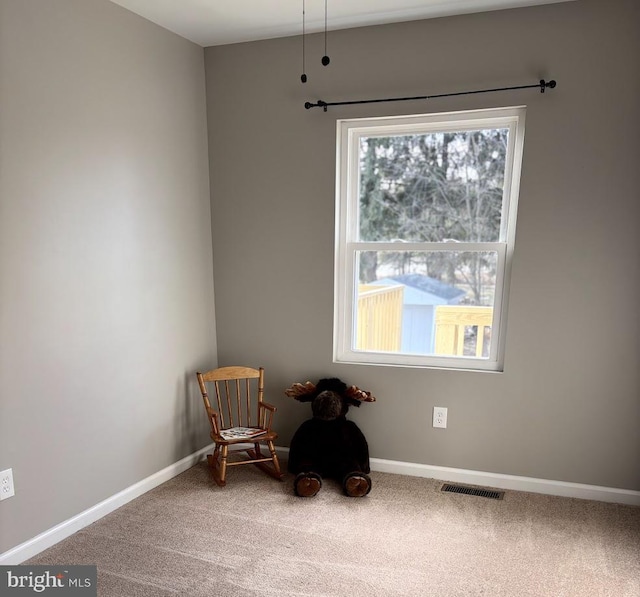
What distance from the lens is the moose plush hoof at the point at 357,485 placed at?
8.37ft

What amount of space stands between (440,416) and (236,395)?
131 cm

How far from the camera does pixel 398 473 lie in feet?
9.37

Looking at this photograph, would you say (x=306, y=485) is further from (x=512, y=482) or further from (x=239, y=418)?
(x=512, y=482)

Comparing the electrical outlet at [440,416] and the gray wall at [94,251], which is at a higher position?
the gray wall at [94,251]

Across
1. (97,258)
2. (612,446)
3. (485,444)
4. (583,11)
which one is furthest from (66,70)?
(612,446)

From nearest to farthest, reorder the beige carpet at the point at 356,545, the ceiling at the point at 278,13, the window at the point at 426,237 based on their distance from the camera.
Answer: the beige carpet at the point at 356,545
the ceiling at the point at 278,13
the window at the point at 426,237

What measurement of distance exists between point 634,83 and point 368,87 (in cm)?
128

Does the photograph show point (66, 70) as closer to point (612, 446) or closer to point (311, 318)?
point (311, 318)

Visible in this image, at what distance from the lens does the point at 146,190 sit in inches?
100

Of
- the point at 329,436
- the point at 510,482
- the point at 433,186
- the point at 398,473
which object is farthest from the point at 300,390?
the point at 433,186

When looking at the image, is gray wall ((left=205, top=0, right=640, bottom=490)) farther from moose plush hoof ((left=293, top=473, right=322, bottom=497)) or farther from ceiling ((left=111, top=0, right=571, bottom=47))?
moose plush hoof ((left=293, top=473, right=322, bottom=497))

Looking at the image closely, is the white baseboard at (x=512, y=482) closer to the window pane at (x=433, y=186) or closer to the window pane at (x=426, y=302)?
the window pane at (x=426, y=302)

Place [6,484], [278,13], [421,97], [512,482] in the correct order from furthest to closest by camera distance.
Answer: [512,482] < [421,97] < [278,13] < [6,484]

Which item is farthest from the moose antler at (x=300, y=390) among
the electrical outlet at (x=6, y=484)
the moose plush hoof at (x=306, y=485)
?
the electrical outlet at (x=6, y=484)
